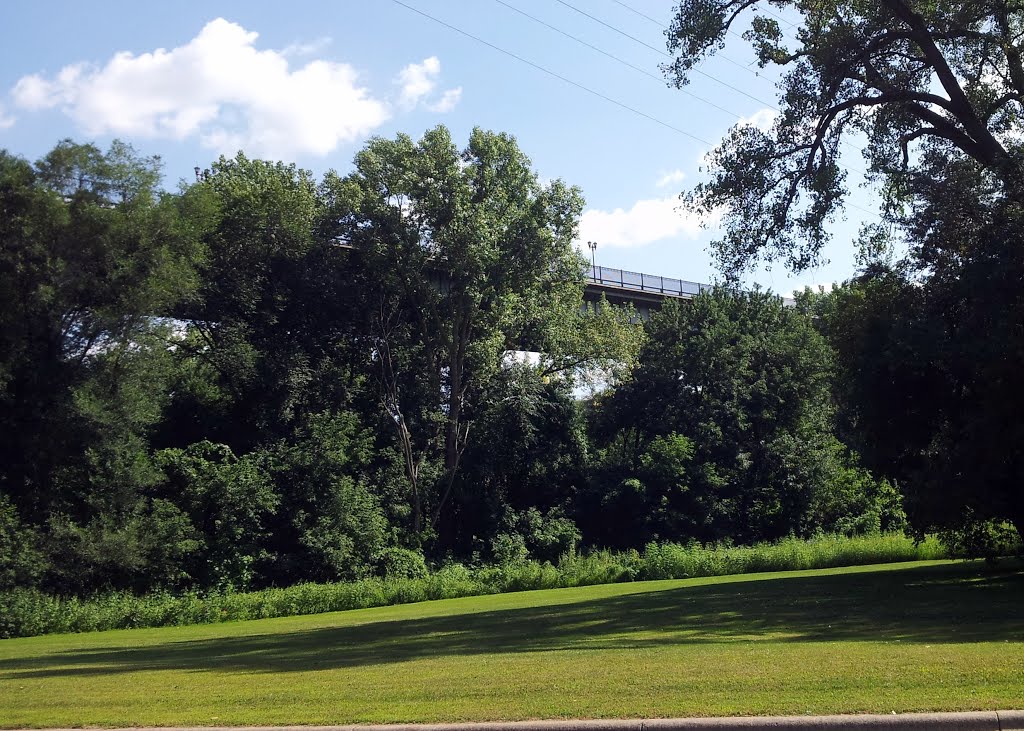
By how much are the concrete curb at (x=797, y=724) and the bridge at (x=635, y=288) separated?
161 ft

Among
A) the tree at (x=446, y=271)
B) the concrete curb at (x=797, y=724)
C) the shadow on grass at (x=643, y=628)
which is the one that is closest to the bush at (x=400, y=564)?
the tree at (x=446, y=271)

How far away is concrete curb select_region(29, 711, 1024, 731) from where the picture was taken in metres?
8.02

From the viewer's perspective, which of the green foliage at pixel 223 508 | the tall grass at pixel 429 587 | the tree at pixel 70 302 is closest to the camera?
the tall grass at pixel 429 587

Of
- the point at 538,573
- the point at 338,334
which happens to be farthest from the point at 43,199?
the point at 538,573

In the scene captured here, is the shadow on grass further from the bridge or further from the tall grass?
the bridge

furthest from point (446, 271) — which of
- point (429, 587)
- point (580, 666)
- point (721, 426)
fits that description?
point (580, 666)

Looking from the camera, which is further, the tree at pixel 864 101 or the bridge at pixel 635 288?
the bridge at pixel 635 288

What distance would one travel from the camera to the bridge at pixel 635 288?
5972 centimetres

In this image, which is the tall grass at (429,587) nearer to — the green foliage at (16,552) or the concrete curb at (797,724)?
the green foliage at (16,552)

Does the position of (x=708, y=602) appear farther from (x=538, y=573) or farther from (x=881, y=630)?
(x=538, y=573)

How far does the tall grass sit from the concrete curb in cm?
2420

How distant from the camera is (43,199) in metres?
37.0

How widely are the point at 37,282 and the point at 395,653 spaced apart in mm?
28374

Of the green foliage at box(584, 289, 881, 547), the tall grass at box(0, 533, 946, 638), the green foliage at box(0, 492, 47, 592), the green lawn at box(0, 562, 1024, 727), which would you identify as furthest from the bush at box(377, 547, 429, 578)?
the green lawn at box(0, 562, 1024, 727)
